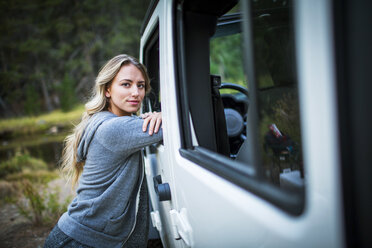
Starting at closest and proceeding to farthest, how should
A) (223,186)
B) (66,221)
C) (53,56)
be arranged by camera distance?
(223,186) < (66,221) < (53,56)

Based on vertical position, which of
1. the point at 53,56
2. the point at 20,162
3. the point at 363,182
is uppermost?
the point at 53,56

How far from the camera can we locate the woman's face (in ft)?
5.92

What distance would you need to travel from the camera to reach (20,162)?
25.1 feet

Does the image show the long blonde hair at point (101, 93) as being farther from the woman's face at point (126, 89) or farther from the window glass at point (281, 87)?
the window glass at point (281, 87)

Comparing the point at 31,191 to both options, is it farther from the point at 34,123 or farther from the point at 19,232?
the point at 34,123

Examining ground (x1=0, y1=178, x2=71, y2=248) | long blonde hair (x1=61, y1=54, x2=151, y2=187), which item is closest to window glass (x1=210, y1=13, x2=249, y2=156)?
long blonde hair (x1=61, y1=54, x2=151, y2=187)

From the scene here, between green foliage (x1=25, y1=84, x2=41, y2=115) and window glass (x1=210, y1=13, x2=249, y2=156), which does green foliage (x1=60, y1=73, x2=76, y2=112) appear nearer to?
green foliage (x1=25, y1=84, x2=41, y2=115)

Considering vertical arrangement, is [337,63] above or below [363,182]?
above

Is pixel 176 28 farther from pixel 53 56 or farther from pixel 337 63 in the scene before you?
pixel 53 56

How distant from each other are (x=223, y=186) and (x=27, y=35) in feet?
86.8

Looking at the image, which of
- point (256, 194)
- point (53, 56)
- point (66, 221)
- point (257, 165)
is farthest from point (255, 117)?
point (53, 56)

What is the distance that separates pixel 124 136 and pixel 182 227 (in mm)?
583

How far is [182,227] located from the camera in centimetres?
130

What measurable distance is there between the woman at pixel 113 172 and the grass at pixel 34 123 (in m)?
16.6
